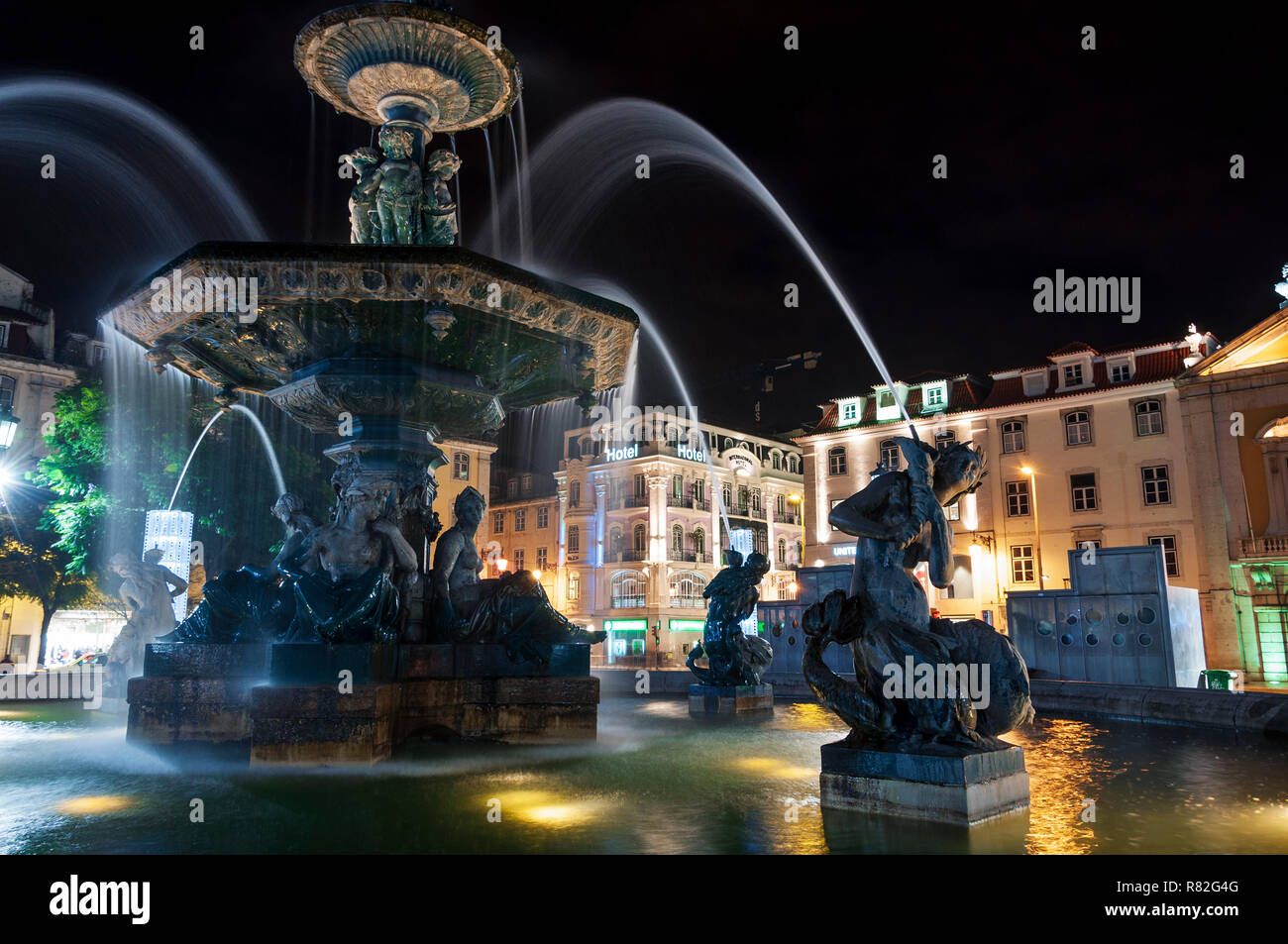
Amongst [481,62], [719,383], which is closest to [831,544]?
[481,62]

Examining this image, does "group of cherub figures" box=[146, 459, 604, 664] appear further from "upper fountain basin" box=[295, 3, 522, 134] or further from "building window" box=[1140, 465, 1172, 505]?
"building window" box=[1140, 465, 1172, 505]

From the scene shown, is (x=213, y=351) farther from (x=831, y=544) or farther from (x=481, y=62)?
(x=831, y=544)

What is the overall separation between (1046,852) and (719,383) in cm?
9708

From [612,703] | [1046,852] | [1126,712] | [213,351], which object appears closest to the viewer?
[1046,852]

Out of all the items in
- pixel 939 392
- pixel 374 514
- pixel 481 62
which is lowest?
pixel 374 514

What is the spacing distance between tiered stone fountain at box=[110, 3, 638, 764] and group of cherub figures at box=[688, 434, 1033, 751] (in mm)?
3952

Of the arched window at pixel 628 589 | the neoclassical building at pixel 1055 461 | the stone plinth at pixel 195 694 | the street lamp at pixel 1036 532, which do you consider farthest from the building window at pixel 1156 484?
the stone plinth at pixel 195 694

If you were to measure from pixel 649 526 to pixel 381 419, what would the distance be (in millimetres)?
47793

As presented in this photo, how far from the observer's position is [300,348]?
8.91m

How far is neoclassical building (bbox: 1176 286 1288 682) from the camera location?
112 feet

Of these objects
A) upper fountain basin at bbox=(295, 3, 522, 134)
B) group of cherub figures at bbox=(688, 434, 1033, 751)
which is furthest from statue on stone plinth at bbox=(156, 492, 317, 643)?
group of cherub figures at bbox=(688, 434, 1033, 751)

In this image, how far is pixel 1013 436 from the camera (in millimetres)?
44656

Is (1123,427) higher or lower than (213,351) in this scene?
higher
